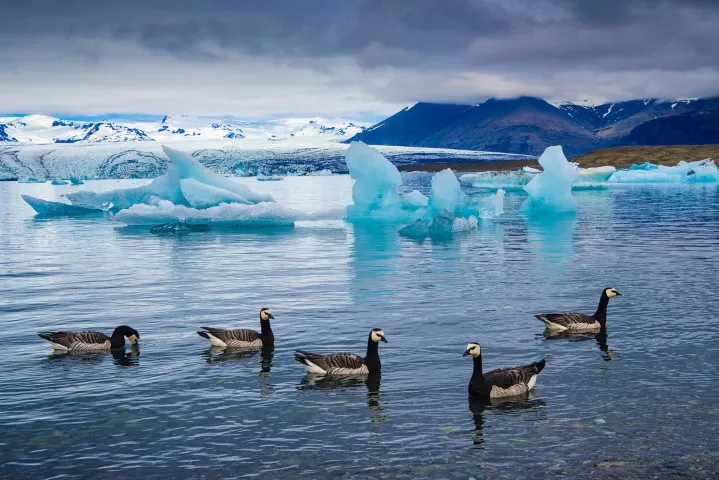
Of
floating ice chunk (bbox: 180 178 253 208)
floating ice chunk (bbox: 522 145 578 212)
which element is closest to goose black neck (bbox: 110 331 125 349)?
floating ice chunk (bbox: 180 178 253 208)

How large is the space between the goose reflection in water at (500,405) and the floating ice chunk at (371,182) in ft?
118

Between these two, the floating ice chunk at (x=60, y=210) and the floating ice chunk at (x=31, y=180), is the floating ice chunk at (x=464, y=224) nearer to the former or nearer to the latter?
the floating ice chunk at (x=60, y=210)

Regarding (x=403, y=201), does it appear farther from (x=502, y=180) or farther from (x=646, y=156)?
(x=646, y=156)

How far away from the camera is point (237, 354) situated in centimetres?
1817

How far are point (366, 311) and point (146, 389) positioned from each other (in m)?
8.52

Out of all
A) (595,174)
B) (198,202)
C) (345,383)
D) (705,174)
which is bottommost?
(345,383)

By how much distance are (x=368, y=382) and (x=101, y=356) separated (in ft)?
21.1

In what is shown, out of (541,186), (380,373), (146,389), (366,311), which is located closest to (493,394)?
(380,373)

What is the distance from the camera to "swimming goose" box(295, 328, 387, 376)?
1605cm

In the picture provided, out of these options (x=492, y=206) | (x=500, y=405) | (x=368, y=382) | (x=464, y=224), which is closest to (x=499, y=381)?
(x=500, y=405)

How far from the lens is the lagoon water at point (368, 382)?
463 inches

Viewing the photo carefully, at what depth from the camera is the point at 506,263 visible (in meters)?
33.3

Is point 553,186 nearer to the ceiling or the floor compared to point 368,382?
nearer to the ceiling

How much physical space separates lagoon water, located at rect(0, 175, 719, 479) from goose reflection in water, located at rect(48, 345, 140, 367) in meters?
0.08
